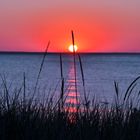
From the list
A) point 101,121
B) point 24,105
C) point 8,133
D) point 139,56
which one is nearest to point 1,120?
point 8,133

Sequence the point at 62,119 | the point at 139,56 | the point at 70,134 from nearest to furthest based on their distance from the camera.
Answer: the point at 70,134, the point at 62,119, the point at 139,56

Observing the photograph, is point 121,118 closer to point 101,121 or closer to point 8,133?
point 101,121

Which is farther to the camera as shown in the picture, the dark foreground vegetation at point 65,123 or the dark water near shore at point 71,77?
the dark water near shore at point 71,77

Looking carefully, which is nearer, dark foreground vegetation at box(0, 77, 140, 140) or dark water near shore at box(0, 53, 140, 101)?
dark foreground vegetation at box(0, 77, 140, 140)

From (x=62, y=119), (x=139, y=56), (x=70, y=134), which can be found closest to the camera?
(x=70, y=134)

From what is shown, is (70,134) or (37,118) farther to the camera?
(37,118)

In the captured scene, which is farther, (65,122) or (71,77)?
(71,77)

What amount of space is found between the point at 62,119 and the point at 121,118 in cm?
63

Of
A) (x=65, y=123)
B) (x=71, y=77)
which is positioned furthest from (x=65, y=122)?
(x=71, y=77)

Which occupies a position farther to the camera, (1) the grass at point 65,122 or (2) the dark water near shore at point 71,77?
(2) the dark water near shore at point 71,77

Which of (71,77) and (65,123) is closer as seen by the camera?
(65,123)

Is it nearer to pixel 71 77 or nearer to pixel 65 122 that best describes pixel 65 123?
pixel 65 122

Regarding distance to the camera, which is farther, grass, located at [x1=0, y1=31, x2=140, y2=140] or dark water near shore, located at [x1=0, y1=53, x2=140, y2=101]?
dark water near shore, located at [x1=0, y1=53, x2=140, y2=101]

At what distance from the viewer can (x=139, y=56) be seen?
16038cm
